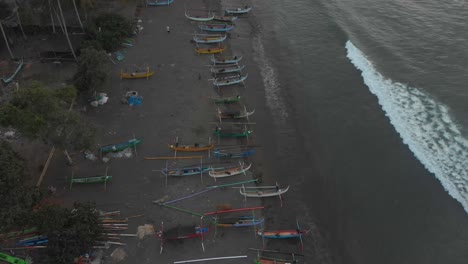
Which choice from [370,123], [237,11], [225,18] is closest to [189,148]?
[370,123]

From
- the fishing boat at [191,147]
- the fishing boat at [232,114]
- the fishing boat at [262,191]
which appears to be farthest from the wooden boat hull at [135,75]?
the fishing boat at [262,191]

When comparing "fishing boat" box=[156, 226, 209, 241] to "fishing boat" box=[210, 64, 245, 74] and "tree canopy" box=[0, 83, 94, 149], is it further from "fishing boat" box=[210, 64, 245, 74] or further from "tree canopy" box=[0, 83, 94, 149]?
"fishing boat" box=[210, 64, 245, 74]

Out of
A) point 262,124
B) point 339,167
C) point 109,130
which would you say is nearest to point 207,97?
point 262,124

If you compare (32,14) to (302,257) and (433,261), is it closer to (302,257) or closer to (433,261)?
(302,257)

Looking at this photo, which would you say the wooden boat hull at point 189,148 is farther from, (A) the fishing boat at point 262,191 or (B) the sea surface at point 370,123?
(B) the sea surface at point 370,123

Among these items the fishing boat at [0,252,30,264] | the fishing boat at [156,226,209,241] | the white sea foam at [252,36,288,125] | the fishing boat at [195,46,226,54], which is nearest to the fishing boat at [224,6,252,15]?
the white sea foam at [252,36,288,125]

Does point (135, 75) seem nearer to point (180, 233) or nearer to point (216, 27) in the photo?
point (216, 27)
